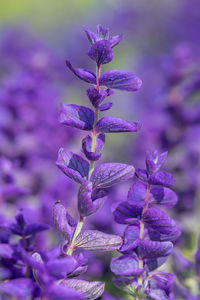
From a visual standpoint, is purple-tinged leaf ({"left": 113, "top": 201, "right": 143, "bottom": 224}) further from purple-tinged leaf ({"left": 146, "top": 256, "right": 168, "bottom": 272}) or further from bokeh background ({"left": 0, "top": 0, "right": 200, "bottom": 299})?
bokeh background ({"left": 0, "top": 0, "right": 200, "bottom": 299})

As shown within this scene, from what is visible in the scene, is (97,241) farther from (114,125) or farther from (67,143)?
(67,143)

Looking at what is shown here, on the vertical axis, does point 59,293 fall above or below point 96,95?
below

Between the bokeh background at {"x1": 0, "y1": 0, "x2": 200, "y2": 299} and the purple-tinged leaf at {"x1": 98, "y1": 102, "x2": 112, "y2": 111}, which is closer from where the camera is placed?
the purple-tinged leaf at {"x1": 98, "y1": 102, "x2": 112, "y2": 111}

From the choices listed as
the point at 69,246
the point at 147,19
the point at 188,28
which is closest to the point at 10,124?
the point at 69,246

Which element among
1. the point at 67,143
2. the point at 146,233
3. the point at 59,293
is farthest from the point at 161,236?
the point at 67,143

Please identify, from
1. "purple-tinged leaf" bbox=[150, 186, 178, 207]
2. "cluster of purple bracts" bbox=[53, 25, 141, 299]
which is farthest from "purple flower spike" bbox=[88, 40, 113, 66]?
"purple-tinged leaf" bbox=[150, 186, 178, 207]

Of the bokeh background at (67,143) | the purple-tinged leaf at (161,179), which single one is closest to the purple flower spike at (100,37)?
the purple-tinged leaf at (161,179)
